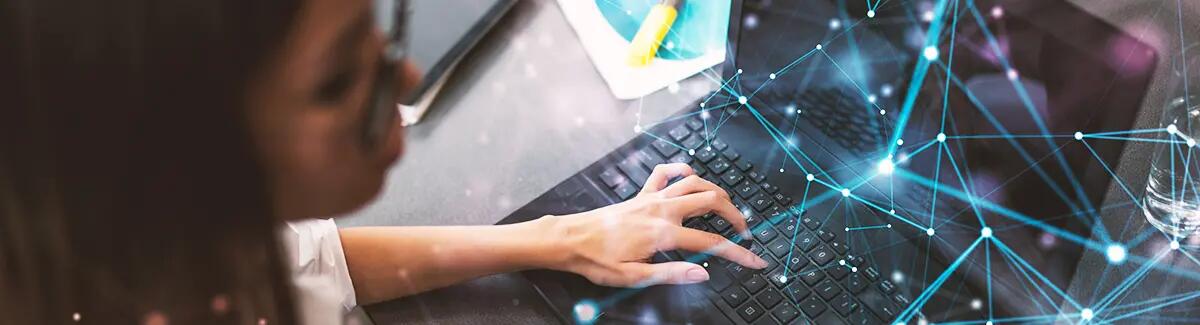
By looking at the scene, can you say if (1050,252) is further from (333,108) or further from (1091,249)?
(333,108)

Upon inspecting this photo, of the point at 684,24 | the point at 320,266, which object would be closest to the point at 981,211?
the point at 684,24

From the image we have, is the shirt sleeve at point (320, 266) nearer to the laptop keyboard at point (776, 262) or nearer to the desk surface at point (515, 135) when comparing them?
the desk surface at point (515, 135)

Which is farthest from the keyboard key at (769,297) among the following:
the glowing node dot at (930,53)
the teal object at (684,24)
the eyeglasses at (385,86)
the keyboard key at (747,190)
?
the eyeglasses at (385,86)

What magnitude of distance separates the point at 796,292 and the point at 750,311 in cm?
4

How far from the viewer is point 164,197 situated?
0.46 meters

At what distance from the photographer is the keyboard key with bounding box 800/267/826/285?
0.90 metres

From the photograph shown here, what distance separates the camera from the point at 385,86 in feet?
1.74

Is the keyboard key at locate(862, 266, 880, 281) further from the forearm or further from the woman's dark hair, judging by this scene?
the woman's dark hair

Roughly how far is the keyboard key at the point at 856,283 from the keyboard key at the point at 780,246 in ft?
0.19

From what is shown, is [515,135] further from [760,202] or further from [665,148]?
[760,202]

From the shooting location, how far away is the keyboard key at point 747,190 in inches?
38.8

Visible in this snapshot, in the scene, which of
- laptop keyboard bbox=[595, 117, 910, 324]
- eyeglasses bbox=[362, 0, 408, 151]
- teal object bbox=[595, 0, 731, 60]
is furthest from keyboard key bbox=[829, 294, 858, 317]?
eyeglasses bbox=[362, 0, 408, 151]

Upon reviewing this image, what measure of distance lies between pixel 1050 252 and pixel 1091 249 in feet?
0.35

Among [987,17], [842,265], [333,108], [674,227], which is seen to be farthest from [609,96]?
[333,108]
